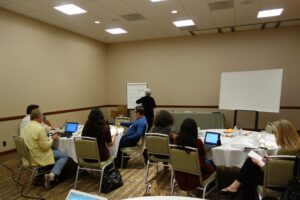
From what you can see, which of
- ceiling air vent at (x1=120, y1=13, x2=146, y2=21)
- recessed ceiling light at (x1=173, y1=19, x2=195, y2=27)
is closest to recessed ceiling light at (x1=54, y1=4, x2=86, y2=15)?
ceiling air vent at (x1=120, y1=13, x2=146, y2=21)

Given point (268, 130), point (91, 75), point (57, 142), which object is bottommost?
point (57, 142)

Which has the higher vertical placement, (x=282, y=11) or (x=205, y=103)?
(x=282, y=11)

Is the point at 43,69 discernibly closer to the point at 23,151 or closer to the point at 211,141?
the point at 23,151

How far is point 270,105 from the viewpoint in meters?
6.15

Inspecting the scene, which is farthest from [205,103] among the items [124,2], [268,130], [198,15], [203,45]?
[124,2]

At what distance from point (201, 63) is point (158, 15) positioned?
2882 millimetres

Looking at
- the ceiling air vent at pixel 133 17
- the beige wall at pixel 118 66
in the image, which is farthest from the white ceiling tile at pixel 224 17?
the ceiling air vent at pixel 133 17

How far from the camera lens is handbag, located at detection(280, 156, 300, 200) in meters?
2.00

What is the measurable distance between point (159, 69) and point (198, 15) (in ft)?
10.0

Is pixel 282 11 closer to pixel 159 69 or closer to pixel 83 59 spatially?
Result: pixel 159 69

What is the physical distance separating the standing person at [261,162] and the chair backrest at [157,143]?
1045 mm

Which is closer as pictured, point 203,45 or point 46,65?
point 46,65

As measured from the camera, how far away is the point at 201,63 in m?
8.12

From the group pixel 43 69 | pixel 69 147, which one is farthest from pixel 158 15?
pixel 69 147
